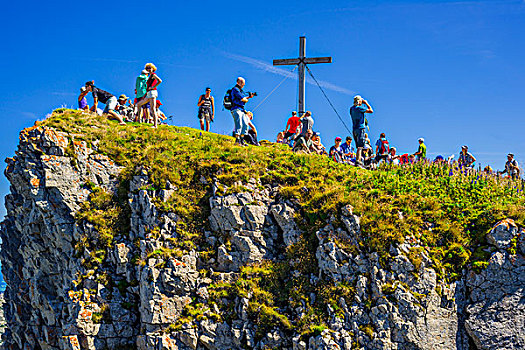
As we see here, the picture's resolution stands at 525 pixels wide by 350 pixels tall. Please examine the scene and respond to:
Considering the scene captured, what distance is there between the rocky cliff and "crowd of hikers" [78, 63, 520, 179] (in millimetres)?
1877

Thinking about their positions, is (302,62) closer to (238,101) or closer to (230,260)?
(238,101)

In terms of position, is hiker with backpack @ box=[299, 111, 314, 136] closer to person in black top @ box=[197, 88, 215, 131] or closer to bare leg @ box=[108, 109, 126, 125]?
person in black top @ box=[197, 88, 215, 131]

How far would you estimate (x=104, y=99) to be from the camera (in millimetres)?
21578

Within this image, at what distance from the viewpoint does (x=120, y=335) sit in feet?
49.4

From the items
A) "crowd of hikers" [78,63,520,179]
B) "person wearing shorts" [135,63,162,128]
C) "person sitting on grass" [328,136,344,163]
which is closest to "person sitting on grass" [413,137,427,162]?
"crowd of hikers" [78,63,520,179]

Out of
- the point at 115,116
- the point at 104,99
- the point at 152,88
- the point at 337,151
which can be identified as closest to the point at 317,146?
the point at 337,151

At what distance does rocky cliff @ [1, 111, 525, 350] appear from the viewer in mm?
13977

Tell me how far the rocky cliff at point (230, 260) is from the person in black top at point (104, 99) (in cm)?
213

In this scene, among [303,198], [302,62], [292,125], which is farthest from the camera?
[302,62]

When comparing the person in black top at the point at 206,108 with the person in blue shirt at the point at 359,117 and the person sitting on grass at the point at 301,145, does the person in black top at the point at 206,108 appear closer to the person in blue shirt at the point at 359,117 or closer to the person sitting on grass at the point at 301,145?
the person sitting on grass at the point at 301,145

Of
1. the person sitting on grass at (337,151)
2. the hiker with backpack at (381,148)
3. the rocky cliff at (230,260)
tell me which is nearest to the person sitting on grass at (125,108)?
the rocky cliff at (230,260)

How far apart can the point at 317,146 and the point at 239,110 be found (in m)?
5.30

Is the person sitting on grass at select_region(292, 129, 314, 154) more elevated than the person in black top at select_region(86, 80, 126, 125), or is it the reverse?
the person in black top at select_region(86, 80, 126, 125)

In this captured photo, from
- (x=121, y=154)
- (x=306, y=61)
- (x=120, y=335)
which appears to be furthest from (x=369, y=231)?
(x=306, y=61)
